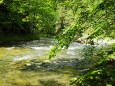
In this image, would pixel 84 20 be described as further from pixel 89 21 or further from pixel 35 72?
pixel 35 72

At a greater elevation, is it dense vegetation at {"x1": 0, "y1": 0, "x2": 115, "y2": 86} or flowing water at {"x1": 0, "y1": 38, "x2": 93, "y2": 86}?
dense vegetation at {"x1": 0, "y1": 0, "x2": 115, "y2": 86}

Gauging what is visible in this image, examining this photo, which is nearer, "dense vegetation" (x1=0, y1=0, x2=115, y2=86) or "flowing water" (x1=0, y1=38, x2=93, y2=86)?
"dense vegetation" (x1=0, y1=0, x2=115, y2=86)

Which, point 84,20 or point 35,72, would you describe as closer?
point 84,20

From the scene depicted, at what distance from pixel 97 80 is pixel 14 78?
495cm

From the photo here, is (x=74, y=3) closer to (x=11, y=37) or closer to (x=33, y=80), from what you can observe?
(x=33, y=80)

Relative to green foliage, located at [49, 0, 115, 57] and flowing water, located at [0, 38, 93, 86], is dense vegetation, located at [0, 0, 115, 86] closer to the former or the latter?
green foliage, located at [49, 0, 115, 57]

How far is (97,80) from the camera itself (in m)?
9.43

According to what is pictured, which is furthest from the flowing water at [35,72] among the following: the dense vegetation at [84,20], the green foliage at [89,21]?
the green foliage at [89,21]

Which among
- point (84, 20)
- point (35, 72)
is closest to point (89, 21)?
point (84, 20)

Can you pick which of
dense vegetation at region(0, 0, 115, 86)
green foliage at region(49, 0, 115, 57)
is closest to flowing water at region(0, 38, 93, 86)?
dense vegetation at region(0, 0, 115, 86)

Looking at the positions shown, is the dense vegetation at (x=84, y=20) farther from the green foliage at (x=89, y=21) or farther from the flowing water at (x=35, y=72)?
the flowing water at (x=35, y=72)

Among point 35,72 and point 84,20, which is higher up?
point 84,20

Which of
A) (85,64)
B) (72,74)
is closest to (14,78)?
(72,74)

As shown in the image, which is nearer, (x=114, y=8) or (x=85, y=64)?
(x=114, y=8)
